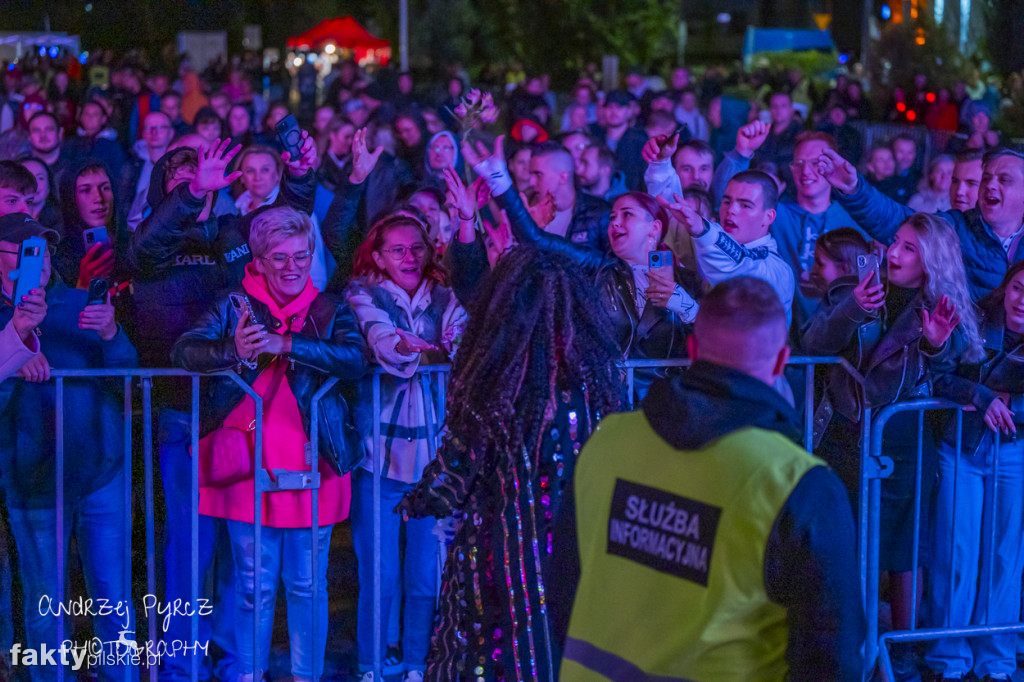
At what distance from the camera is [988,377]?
17.3 feet

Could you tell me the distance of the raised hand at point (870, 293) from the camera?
5066 millimetres

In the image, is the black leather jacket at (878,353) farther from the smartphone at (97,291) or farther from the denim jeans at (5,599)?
the denim jeans at (5,599)

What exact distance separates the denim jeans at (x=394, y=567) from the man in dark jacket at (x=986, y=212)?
2.70m

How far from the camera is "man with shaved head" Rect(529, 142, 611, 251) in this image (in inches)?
274

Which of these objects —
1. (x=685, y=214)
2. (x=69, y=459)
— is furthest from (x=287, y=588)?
(x=685, y=214)

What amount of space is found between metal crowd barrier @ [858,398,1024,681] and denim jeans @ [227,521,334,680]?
2.18m

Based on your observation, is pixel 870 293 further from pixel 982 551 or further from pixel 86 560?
pixel 86 560

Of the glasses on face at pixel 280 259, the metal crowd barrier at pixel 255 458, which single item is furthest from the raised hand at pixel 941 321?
the glasses on face at pixel 280 259

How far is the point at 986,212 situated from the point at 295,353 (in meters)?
3.72

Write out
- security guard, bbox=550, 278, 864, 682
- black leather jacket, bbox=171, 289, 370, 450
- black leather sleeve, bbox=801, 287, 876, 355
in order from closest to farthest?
security guard, bbox=550, 278, 864, 682 < black leather jacket, bbox=171, 289, 370, 450 < black leather sleeve, bbox=801, 287, 876, 355

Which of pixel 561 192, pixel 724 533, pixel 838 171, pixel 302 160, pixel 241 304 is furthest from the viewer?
pixel 561 192

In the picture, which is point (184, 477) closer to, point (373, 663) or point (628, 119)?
point (373, 663)

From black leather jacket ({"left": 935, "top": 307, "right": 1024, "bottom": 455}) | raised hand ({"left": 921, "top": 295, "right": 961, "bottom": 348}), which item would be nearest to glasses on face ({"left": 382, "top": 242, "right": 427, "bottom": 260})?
raised hand ({"left": 921, "top": 295, "right": 961, "bottom": 348})

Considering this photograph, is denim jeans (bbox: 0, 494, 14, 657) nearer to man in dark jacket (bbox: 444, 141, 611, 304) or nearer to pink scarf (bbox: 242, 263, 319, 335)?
pink scarf (bbox: 242, 263, 319, 335)
